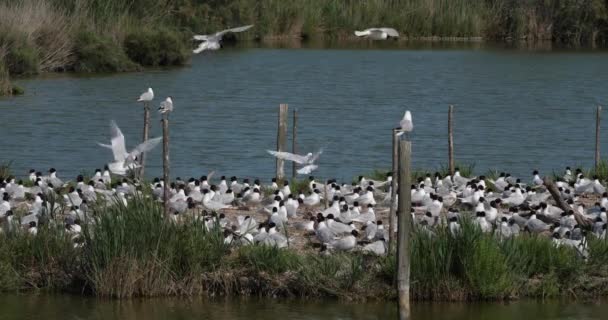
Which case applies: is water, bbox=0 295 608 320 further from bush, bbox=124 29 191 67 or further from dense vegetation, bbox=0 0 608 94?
bush, bbox=124 29 191 67

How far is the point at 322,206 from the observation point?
1834cm

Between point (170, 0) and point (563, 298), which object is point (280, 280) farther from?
point (170, 0)

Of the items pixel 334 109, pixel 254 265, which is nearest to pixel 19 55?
pixel 334 109

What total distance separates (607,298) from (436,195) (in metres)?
4.27

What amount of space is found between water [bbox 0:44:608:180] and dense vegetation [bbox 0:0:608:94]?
98cm

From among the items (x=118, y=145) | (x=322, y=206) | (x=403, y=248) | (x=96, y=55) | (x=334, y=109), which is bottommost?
(x=334, y=109)

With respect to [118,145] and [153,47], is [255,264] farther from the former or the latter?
[153,47]

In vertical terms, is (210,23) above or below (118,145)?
above

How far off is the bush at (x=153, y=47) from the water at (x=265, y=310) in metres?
33.4

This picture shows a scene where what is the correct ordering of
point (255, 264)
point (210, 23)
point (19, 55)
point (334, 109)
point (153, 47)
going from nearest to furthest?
point (255, 264) → point (334, 109) → point (19, 55) → point (153, 47) → point (210, 23)

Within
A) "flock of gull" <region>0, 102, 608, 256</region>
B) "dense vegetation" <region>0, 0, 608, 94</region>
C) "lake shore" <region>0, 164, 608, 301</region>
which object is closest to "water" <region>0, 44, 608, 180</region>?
"dense vegetation" <region>0, 0, 608, 94</region>

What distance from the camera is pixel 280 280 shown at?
14.0 meters

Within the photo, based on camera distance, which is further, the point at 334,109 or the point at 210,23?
the point at 210,23

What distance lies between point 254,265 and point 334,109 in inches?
978
